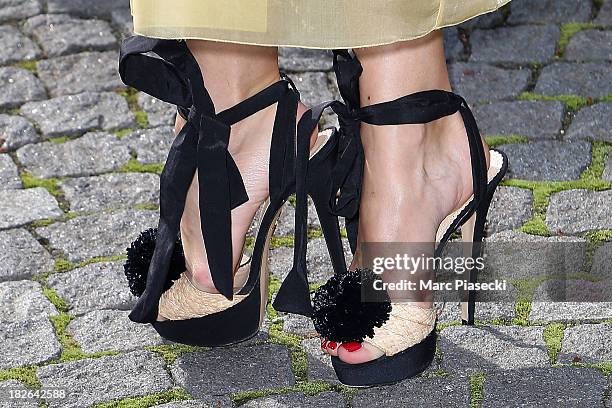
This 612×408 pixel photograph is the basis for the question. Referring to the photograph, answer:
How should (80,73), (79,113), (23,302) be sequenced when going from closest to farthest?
(23,302) → (79,113) → (80,73)

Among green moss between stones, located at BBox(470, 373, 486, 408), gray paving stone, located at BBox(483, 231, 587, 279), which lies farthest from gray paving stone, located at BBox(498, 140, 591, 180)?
green moss between stones, located at BBox(470, 373, 486, 408)

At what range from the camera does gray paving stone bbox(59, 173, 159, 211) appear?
288 centimetres

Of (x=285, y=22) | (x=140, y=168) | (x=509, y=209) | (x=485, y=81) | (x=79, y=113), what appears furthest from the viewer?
(x=485, y=81)

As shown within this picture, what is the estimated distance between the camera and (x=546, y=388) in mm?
2137

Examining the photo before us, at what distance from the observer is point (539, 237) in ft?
8.64

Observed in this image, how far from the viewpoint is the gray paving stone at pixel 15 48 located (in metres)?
3.63

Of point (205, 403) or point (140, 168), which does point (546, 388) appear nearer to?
point (205, 403)

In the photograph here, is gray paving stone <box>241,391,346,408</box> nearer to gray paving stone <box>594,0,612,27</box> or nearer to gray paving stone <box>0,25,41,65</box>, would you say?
gray paving stone <box>0,25,41,65</box>

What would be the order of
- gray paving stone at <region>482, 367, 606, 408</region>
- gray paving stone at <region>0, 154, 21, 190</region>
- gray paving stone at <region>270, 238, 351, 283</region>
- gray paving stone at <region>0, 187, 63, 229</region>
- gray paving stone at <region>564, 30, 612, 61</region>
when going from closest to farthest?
gray paving stone at <region>482, 367, 606, 408</region>
gray paving stone at <region>270, 238, 351, 283</region>
gray paving stone at <region>0, 187, 63, 229</region>
gray paving stone at <region>0, 154, 21, 190</region>
gray paving stone at <region>564, 30, 612, 61</region>

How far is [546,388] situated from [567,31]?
186 cm

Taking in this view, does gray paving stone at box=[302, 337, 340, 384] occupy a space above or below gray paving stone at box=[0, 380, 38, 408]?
above

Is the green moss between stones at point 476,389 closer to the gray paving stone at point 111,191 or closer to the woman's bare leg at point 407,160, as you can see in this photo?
the woman's bare leg at point 407,160

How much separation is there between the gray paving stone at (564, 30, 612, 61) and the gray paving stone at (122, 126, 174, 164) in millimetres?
1353

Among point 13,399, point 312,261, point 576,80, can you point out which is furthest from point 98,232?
point 576,80
